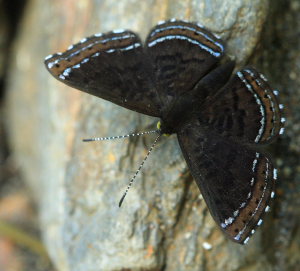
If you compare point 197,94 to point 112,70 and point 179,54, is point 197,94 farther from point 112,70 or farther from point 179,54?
point 112,70

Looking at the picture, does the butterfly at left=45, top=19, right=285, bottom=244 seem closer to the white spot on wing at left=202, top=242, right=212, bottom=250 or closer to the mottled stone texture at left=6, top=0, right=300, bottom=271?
the mottled stone texture at left=6, top=0, right=300, bottom=271

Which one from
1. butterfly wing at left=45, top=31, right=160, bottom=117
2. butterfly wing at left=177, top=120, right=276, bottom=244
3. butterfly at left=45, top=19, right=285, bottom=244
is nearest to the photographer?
butterfly wing at left=177, top=120, right=276, bottom=244

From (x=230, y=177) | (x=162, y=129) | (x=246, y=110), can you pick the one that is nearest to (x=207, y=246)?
(x=230, y=177)

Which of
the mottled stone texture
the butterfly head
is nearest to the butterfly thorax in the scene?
the butterfly head

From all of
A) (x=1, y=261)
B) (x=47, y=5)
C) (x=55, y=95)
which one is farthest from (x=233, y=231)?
(x=47, y=5)

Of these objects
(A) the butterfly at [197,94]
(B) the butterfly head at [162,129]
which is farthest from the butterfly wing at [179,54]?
(B) the butterfly head at [162,129]

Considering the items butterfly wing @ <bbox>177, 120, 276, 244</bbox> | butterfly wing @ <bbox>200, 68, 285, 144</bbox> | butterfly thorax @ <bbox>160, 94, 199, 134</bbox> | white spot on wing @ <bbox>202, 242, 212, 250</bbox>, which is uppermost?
butterfly wing @ <bbox>200, 68, 285, 144</bbox>
